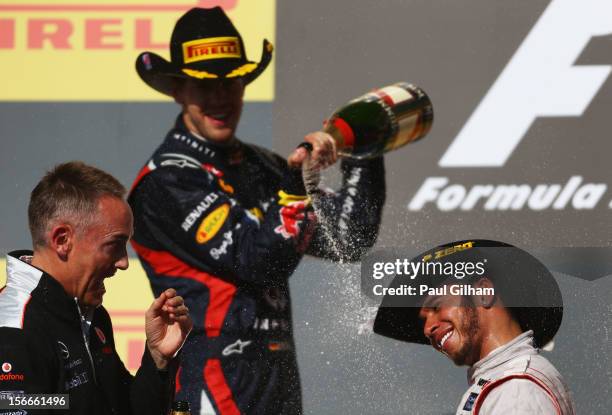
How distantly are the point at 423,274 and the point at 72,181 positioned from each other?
42.7 inches

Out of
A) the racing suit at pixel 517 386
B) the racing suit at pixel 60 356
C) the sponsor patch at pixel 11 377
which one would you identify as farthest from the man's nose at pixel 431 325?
the sponsor patch at pixel 11 377

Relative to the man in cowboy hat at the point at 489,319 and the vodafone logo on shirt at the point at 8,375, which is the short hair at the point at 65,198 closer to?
the vodafone logo on shirt at the point at 8,375

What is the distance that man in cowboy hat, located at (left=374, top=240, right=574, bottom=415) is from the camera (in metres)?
1.84

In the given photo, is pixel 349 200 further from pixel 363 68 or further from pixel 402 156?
pixel 363 68

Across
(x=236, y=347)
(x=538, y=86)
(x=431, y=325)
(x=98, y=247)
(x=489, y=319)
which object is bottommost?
(x=236, y=347)

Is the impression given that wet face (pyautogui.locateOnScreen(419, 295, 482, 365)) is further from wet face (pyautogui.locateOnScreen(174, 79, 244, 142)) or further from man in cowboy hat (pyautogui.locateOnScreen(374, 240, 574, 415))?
wet face (pyautogui.locateOnScreen(174, 79, 244, 142))

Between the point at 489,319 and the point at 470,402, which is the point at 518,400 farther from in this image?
the point at 489,319

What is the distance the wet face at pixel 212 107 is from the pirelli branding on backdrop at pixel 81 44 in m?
0.10

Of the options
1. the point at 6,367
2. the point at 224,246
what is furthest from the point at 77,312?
the point at 224,246

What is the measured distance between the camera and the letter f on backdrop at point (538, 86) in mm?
2664

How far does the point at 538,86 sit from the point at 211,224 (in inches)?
37.9

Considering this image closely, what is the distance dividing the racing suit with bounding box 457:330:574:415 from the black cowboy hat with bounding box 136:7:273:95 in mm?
1079

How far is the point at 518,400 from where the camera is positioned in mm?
1797

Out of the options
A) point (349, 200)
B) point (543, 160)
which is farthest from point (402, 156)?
point (543, 160)
